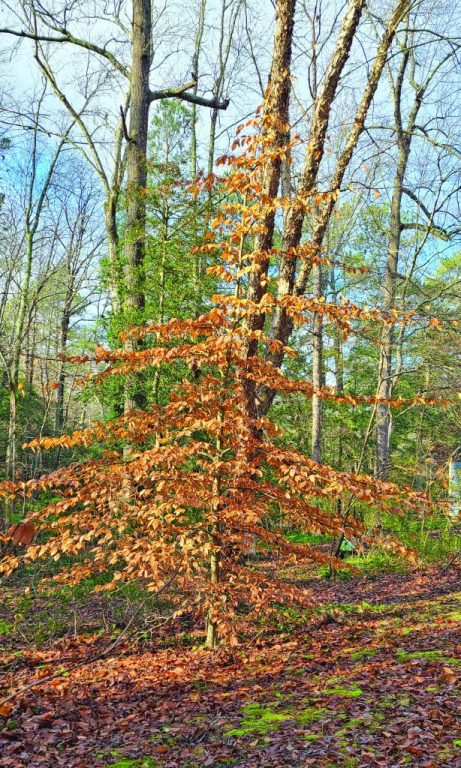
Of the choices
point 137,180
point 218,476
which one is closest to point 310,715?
point 218,476

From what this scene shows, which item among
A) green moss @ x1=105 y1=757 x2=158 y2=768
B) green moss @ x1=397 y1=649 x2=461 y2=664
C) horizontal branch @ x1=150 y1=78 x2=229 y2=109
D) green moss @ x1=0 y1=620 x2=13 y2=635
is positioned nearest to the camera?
green moss @ x1=105 y1=757 x2=158 y2=768

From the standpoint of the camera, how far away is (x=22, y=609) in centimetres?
820

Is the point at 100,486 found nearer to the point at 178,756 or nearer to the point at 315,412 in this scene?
the point at 178,756

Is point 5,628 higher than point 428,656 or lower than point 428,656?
lower

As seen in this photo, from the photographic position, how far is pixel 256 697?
4.46 m

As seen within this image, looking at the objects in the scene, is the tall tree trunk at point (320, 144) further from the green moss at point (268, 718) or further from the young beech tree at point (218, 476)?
the green moss at point (268, 718)

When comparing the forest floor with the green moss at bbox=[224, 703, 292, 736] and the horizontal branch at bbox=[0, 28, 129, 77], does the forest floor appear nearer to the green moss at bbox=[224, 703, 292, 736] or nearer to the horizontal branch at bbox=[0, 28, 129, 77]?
the green moss at bbox=[224, 703, 292, 736]

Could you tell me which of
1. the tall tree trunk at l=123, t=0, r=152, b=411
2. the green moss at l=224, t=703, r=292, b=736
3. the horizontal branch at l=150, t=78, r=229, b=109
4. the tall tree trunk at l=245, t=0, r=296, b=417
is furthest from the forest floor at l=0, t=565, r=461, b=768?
the horizontal branch at l=150, t=78, r=229, b=109

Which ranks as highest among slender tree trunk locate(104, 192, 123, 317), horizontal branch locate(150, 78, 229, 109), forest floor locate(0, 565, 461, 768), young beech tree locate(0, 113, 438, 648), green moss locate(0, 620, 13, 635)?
horizontal branch locate(150, 78, 229, 109)

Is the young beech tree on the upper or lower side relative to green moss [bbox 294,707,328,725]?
upper

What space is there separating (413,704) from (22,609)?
622cm

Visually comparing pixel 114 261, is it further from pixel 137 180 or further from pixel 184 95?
pixel 184 95

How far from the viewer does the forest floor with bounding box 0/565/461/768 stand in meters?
3.31

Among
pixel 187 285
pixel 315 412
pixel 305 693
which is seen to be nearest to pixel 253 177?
pixel 187 285
